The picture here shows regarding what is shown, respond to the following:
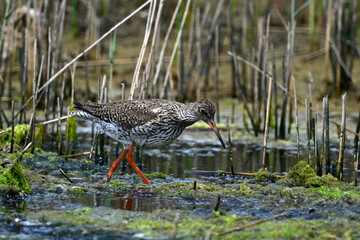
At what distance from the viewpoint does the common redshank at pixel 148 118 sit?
24.5 ft

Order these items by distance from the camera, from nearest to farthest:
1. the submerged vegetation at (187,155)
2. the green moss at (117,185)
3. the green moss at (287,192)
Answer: the submerged vegetation at (187,155), the green moss at (287,192), the green moss at (117,185)

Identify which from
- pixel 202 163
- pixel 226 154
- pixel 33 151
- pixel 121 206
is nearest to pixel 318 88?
pixel 226 154

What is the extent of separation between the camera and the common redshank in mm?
7457

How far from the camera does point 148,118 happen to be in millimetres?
7461

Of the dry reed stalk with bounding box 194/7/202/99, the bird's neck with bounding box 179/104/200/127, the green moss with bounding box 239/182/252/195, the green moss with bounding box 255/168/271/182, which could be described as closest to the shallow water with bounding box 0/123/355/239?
the green moss with bounding box 255/168/271/182

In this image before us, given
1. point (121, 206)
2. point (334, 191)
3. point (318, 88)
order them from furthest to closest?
point (318, 88) → point (334, 191) → point (121, 206)

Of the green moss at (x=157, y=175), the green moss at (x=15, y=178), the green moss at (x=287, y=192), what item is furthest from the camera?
the green moss at (x=157, y=175)

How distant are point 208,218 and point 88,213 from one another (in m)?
1.14

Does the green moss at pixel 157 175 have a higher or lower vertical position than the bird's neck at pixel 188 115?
lower

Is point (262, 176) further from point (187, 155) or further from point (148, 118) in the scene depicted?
point (187, 155)

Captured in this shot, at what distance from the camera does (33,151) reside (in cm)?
830

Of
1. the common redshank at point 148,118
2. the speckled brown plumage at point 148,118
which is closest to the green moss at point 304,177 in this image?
the common redshank at point 148,118

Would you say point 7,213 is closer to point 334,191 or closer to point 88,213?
point 88,213

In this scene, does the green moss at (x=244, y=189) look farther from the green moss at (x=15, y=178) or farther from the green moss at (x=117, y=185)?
the green moss at (x=15, y=178)
